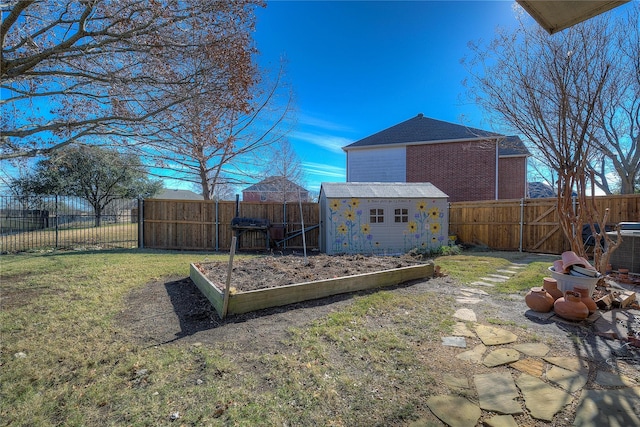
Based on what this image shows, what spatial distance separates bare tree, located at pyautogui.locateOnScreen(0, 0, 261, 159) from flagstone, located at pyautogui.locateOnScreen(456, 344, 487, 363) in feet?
16.7

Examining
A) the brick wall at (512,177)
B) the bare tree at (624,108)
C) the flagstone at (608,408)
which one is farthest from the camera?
the brick wall at (512,177)

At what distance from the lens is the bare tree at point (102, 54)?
4203 mm

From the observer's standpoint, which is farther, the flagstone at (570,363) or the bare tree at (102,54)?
the bare tree at (102,54)

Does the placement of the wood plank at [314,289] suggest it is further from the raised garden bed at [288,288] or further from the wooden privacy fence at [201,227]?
the wooden privacy fence at [201,227]

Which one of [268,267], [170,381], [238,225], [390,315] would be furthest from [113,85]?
[238,225]

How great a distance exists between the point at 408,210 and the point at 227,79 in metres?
7.61

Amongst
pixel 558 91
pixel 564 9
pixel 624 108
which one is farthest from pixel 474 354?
pixel 624 108

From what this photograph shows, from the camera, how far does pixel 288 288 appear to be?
413 centimetres

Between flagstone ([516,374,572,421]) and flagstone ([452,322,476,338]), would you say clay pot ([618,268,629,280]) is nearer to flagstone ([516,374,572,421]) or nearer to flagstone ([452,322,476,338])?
flagstone ([452,322,476,338])

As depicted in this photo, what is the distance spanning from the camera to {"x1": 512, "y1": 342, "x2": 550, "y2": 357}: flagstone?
273 cm

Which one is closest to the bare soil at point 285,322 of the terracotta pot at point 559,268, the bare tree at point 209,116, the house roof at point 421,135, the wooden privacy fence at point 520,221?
the terracotta pot at point 559,268

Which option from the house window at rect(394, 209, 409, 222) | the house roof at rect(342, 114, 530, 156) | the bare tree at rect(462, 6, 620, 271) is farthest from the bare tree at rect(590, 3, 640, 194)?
the house window at rect(394, 209, 409, 222)

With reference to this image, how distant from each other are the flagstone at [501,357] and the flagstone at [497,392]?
17 cm

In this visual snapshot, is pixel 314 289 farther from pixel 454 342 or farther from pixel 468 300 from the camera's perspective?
pixel 468 300
